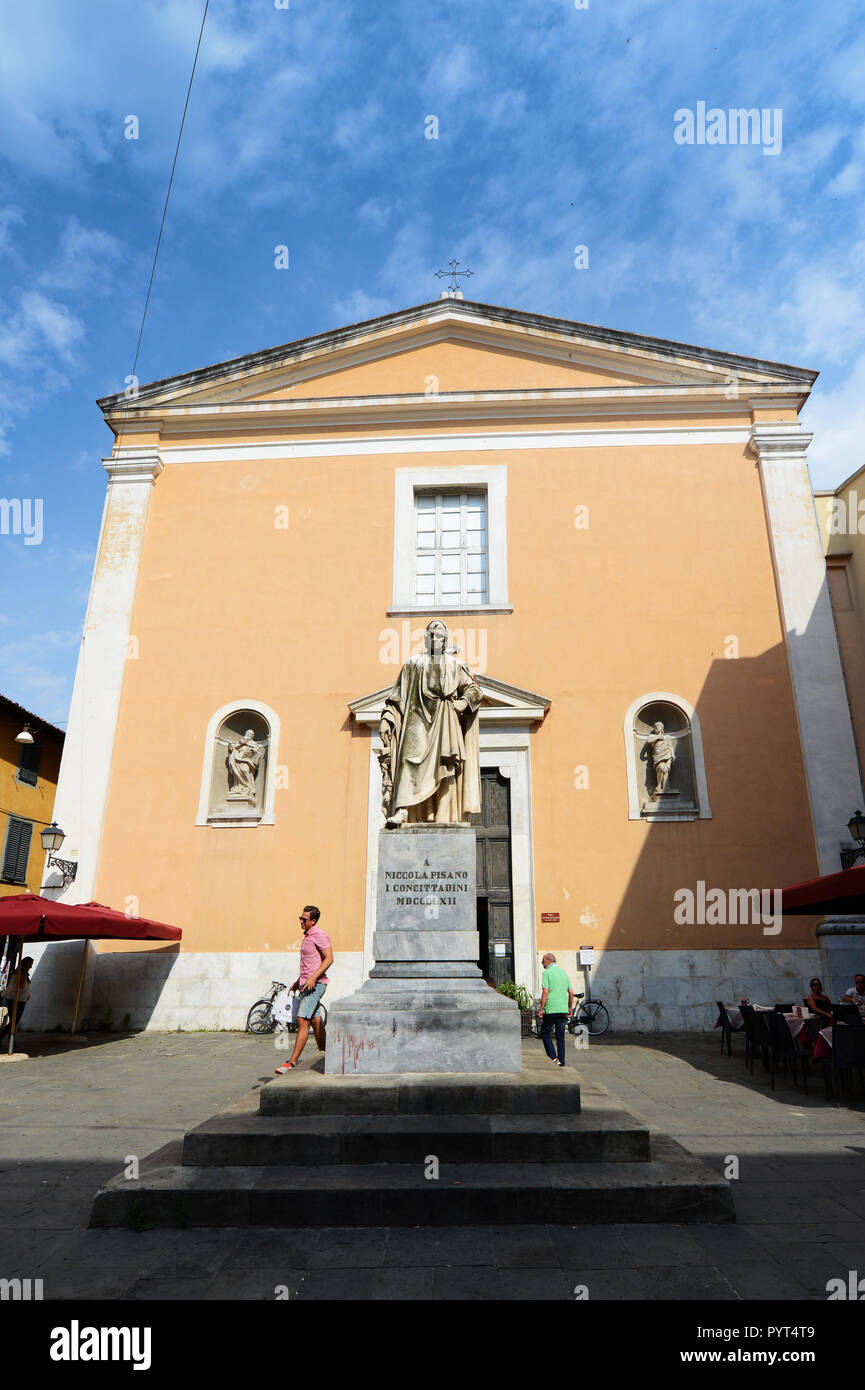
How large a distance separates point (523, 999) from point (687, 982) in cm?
257

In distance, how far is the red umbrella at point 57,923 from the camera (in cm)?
991

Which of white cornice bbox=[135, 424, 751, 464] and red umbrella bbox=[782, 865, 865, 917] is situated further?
white cornice bbox=[135, 424, 751, 464]

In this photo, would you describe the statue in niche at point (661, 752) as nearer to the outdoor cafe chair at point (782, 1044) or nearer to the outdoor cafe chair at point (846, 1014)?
the outdoor cafe chair at point (846, 1014)

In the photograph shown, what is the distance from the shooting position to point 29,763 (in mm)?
23469

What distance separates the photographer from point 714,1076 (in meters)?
9.02

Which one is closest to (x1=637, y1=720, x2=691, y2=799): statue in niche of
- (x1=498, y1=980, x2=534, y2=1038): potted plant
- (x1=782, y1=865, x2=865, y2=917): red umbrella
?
(x1=782, y1=865, x2=865, y2=917): red umbrella

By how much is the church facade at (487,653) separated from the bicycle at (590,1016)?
0.83 ft

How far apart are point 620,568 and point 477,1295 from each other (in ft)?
41.1

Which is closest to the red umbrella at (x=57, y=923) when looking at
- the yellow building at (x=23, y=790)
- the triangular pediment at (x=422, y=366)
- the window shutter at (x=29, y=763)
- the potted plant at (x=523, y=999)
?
the potted plant at (x=523, y=999)

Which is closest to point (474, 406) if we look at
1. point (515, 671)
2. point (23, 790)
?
point (515, 671)

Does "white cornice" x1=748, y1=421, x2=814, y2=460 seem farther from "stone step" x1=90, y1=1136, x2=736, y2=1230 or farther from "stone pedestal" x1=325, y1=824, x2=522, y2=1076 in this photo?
"stone step" x1=90, y1=1136, x2=736, y2=1230

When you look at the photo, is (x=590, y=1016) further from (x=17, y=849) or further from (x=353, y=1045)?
(x=17, y=849)

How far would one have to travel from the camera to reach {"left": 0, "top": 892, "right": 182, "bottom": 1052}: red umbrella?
9906 mm

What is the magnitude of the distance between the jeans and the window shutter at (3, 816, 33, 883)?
18501 millimetres
